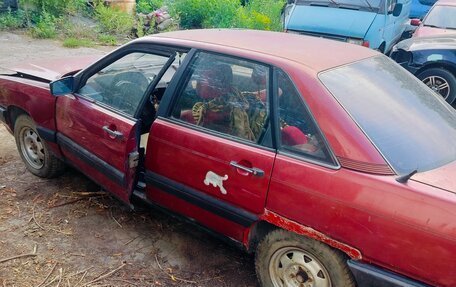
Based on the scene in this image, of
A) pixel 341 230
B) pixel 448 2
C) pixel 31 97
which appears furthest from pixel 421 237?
pixel 448 2

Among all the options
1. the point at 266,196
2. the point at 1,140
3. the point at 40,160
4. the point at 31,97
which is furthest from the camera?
the point at 1,140

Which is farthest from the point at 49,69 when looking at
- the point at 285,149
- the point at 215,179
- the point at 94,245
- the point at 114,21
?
the point at 114,21

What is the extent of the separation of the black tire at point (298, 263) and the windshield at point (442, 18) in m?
7.32

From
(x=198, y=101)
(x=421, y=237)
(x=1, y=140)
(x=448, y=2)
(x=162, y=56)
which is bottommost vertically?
(x=1, y=140)

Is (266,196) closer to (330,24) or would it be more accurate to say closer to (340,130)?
(340,130)

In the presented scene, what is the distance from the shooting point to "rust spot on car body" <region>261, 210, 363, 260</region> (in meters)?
2.11

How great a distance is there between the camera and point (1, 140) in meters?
4.78

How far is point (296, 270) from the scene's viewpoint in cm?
242

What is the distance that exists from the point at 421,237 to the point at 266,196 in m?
0.83

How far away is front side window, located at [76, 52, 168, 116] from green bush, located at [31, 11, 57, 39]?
7906 mm

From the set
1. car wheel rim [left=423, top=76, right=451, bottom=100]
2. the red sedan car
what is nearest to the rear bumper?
the red sedan car

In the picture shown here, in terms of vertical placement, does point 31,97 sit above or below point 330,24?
below

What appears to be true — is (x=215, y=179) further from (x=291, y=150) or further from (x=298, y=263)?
(x=298, y=263)

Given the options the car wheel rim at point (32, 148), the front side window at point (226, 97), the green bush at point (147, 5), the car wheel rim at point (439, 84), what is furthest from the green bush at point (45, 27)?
the front side window at point (226, 97)
